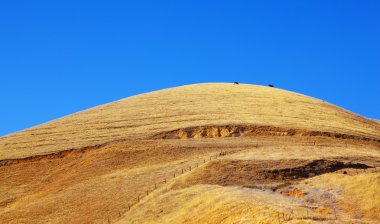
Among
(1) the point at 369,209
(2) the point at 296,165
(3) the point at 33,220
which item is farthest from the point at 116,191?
(1) the point at 369,209

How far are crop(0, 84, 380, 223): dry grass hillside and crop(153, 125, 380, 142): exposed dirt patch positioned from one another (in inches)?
3.6

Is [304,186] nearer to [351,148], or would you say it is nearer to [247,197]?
[247,197]

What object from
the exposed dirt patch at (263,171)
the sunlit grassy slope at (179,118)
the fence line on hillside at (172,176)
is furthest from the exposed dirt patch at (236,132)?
the exposed dirt patch at (263,171)

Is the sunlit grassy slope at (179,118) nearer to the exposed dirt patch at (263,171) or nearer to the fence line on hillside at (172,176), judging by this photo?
the fence line on hillside at (172,176)

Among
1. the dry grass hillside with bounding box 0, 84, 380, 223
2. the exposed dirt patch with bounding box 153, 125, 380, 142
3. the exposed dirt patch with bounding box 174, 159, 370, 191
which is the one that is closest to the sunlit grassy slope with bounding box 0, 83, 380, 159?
the dry grass hillside with bounding box 0, 84, 380, 223

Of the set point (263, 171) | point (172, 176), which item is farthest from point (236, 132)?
point (263, 171)

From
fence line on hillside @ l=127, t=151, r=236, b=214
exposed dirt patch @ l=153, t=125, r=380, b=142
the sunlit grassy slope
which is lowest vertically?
fence line on hillside @ l=127, t=151, r=236, b=214

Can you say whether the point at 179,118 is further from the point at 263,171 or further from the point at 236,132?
the point at 263,171

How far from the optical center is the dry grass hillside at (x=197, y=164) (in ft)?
89.4

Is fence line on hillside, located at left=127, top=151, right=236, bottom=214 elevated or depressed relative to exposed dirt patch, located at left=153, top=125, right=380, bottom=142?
depressed

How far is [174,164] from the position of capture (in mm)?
40531

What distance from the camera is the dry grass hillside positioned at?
27234 mm

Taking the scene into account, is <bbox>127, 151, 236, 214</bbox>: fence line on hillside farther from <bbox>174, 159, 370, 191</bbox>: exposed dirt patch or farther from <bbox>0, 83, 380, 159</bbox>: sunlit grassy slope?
<bbox>0, 83, 380, 159</bbox>: sunlit grassy slope

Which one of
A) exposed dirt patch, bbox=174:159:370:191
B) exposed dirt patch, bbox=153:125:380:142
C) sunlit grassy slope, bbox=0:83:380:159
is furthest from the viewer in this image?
sunlit grassy slope, bbox=0:83:380:159
